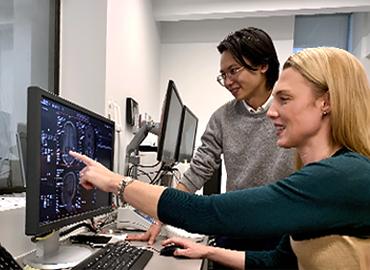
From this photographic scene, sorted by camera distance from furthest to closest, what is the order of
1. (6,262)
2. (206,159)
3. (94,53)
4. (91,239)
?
(94,53), (206,159), (91,239), (6,262)

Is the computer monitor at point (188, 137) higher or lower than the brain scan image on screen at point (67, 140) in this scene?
lower

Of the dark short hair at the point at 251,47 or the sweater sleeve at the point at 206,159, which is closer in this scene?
the dark short hair at the point at 251,47

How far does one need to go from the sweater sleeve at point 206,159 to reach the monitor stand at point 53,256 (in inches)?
24.7

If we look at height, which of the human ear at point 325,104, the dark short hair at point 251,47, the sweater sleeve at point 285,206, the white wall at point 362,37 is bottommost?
the sweater sleeve at point 285,206

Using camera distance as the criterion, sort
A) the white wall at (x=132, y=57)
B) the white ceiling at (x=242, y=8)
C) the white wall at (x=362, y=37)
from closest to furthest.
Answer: the white wall at (x=132, y=57) → the white ceiling at (x=242, y=8) → the white wall at (x=362, y=37)

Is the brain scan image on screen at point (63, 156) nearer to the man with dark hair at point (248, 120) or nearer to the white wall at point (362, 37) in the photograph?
the man with dark hair at point (248, 120)

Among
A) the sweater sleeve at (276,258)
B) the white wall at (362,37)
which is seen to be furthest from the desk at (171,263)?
the white wall at (362,37)

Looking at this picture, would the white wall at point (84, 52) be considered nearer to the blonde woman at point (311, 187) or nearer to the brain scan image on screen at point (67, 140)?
the brain scan image on screen at point (67, 140)

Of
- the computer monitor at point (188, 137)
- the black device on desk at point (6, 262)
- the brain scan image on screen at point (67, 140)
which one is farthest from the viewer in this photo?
the computer monitor at point (188, 137)

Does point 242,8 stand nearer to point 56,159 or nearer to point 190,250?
point 190,250

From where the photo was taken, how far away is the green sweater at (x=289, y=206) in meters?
0.79

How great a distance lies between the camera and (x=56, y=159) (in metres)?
0.99

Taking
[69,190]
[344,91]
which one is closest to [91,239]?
[69,190]

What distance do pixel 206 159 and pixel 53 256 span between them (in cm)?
80
